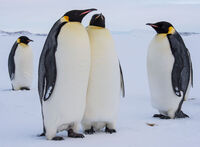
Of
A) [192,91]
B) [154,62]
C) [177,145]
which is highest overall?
[154,62]

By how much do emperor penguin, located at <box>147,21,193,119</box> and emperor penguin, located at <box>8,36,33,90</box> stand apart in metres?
4.74

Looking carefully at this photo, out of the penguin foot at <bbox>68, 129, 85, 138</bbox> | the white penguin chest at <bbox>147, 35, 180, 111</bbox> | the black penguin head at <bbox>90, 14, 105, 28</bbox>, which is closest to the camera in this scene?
the penguin foot at <bbox>68, 129, 85, 138</bbox>

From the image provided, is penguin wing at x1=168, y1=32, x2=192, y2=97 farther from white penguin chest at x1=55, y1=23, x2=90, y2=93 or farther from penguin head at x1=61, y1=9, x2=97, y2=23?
white penguin chest at x1=55, y1=23, x2=90, y2=93

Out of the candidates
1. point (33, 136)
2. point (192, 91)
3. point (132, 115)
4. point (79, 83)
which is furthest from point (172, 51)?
point (192, 91)

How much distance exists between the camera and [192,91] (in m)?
8.98

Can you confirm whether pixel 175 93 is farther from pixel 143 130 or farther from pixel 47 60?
pixel 47 60

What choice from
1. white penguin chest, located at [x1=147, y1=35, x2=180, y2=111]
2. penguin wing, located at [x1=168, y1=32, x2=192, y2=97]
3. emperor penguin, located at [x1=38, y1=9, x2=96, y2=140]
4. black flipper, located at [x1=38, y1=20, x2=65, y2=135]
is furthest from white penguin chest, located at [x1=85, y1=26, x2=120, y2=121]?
penguin wing, located at [x1=168, y1=32, x2=192, y2=97]

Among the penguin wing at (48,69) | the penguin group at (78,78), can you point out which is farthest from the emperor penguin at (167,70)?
the penguin wing at (48,69)

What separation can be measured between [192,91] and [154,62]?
414 centimetres

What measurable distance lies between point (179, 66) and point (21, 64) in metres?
5.16

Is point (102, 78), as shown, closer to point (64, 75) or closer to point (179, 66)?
point (64, 75)

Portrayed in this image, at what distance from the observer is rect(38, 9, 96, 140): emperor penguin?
140 inches

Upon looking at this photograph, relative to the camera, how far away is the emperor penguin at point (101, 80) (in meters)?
3.87

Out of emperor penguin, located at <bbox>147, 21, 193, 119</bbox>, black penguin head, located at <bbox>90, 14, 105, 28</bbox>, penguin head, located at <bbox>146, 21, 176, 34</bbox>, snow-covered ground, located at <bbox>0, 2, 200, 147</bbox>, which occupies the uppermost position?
black penguin head, located at <bbox>90, 14, 105, 28</bbox>
